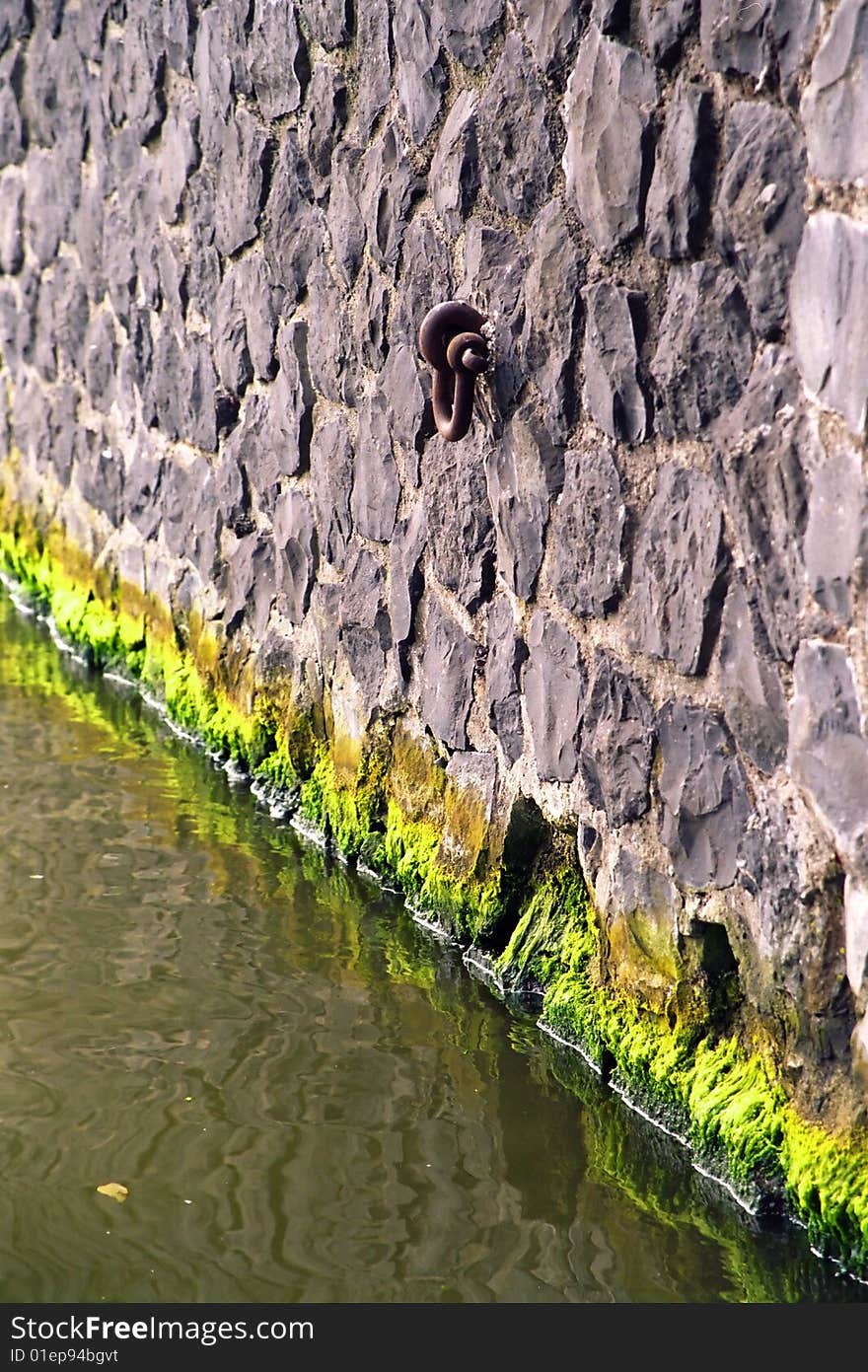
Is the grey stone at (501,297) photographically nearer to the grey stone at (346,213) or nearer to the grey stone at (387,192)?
the grey stone at (387,192)

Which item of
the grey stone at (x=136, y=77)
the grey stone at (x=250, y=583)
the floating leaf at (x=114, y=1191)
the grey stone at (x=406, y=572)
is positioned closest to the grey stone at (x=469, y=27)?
the grey stone at (x=406, y=572)

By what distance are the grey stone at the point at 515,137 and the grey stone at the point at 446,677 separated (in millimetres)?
906

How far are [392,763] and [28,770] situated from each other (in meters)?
1.32

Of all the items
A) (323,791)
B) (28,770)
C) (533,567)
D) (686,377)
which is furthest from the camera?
(28,770)

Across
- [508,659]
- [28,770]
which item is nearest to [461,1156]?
[508,659]

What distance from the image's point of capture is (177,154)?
4.77 metres

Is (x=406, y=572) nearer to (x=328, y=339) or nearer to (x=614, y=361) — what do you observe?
(x=328, y=339)

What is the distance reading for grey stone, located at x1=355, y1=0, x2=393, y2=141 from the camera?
3.41 meters

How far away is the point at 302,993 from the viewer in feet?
10.5

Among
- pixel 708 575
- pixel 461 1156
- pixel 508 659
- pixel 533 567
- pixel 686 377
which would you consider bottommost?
pixel 461 1156

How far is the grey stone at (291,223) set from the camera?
389 cm

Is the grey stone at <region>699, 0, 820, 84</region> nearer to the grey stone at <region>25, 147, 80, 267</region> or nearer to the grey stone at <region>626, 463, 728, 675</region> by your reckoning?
the grey stone at <region>626, 463, 728, 675</region>

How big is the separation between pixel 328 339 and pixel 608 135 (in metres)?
1.36
